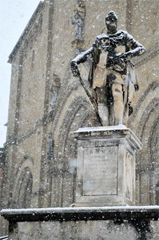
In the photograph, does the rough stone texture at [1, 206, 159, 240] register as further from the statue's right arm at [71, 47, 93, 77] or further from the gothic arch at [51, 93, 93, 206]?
the gothic arch at [51, 93, 93, 206]

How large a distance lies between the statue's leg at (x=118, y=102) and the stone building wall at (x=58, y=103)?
6.72 m

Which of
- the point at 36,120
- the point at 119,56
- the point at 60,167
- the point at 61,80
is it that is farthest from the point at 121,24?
the point at 119,56

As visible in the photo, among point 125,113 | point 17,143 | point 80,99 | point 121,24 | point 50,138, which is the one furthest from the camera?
point 17,143

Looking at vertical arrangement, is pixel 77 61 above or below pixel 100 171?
above

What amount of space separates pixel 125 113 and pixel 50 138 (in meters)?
12.8

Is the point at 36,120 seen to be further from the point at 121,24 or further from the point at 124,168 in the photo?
the point at 124,168

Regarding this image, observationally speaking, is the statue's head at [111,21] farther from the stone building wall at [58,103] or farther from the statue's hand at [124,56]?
the stone building wall at [58,103]

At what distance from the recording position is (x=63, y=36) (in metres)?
21.2

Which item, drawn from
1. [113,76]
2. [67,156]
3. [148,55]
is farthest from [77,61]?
[67,156]

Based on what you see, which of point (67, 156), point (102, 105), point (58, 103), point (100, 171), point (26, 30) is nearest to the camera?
point (100, 171)

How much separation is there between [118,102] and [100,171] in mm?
991

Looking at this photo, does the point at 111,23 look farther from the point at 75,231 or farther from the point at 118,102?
the point at 75,231

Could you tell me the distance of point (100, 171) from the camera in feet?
22.8

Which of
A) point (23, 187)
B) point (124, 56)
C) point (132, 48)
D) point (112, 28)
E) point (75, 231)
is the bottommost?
point (75, 231)
